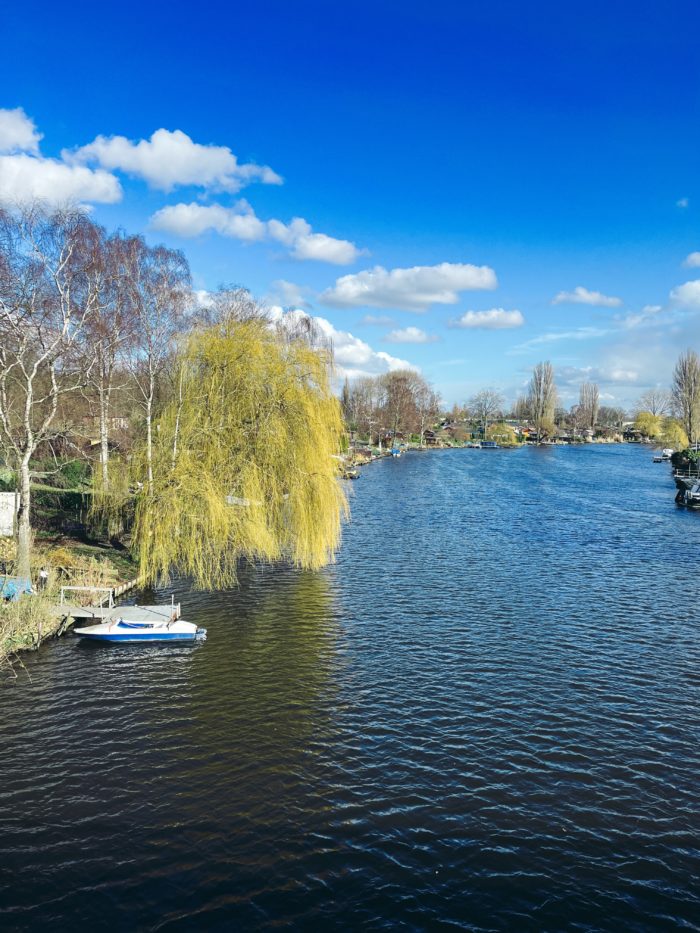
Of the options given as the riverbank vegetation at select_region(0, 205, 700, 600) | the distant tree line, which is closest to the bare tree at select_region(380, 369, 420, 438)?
the distant tree line

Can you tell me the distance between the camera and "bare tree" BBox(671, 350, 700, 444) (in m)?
135

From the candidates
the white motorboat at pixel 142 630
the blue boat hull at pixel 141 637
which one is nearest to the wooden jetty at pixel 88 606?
the white motorboat at pixel 142 630

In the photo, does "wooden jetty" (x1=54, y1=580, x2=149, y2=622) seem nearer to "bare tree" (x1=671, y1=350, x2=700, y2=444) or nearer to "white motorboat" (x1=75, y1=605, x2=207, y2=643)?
"white motorboat" (x1=75, y1=605, x2=207, y2=643)

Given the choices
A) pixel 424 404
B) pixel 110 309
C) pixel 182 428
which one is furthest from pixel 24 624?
pixel 424 404

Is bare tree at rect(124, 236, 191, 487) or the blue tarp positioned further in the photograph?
bare tree at rect(124, 236, 191, 487)

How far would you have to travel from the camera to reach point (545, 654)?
24078 millimetres

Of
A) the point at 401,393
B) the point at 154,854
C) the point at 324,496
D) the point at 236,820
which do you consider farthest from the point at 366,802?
the point at 401,393

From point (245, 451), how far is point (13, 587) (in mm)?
11449

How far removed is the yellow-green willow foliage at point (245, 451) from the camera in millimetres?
29328

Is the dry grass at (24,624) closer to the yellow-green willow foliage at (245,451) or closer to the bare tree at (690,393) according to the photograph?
the yellow-green willow foliage at (245,451)

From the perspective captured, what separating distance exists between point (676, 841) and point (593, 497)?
60051 millimetres

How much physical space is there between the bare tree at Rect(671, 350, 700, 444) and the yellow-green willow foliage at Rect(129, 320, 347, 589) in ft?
413

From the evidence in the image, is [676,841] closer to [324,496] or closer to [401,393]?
[324,496]

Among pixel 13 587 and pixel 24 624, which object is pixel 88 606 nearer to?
pixel 13 587
